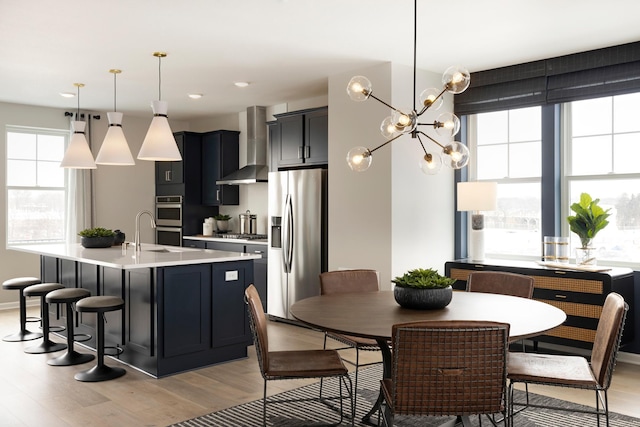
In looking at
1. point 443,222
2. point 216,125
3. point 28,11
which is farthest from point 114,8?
point 216,125

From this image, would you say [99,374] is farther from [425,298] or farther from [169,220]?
[169,220]

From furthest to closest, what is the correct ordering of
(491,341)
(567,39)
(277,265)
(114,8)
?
(277,265), (567,39), (114,8), (491,341)

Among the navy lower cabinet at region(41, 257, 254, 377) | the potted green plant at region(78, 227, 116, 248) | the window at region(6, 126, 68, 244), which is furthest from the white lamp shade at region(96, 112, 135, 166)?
the window at region(6, 126, 68, 244)

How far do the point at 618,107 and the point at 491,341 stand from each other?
11.2ft

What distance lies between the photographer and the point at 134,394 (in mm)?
3865

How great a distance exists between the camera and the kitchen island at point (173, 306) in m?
4.24

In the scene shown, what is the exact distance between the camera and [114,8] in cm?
375

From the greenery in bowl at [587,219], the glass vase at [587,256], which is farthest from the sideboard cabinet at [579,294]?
the greenery in bowl at [587,219]

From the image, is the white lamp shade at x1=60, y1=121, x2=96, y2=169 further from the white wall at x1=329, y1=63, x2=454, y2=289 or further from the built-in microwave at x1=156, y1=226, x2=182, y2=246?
the built-in microwave at x1=156, y1=226, x2=182, y2=246

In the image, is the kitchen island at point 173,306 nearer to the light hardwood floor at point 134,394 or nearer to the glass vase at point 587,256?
the light hardwood floor at point 134,394

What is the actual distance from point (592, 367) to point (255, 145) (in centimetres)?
523

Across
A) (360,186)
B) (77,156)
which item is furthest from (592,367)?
(77,156)

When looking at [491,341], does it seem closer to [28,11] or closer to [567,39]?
[567,39]

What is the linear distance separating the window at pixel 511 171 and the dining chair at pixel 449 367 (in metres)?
3.27
